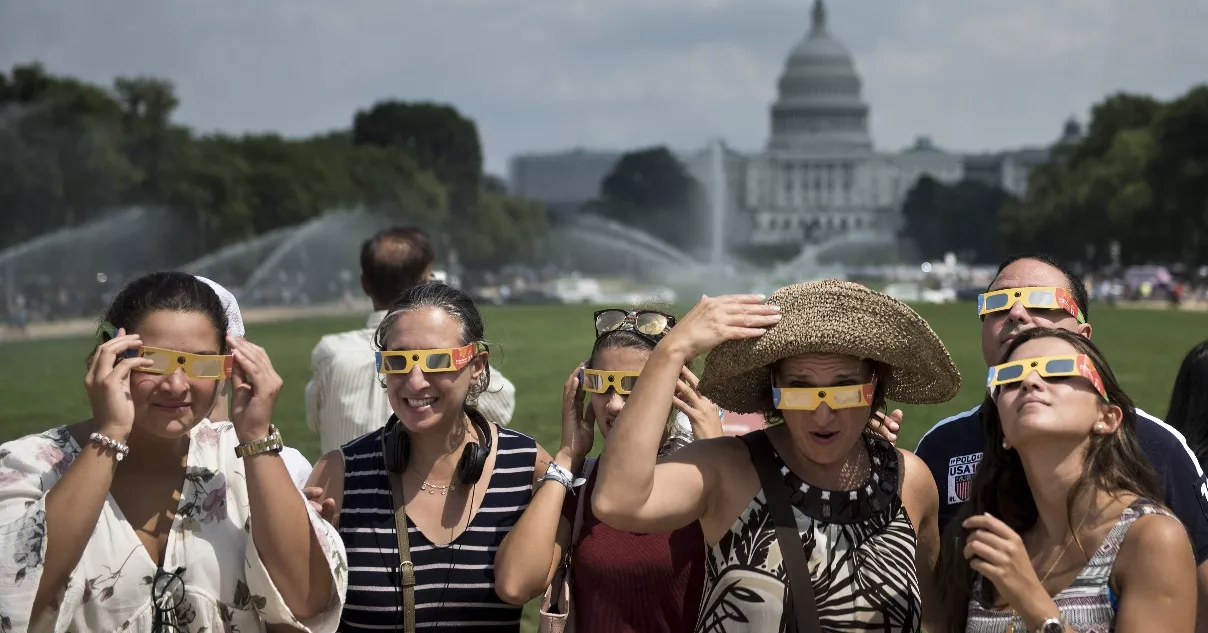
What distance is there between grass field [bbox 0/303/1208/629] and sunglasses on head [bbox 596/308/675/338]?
371mm

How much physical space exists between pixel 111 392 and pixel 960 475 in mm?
2777

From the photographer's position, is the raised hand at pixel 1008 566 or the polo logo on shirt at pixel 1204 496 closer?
the raised hand at pixel 1008 566

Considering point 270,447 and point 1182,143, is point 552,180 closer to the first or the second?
point 1182,143

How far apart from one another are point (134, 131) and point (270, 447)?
5973 cm

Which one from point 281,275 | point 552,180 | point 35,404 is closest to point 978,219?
point 552,180

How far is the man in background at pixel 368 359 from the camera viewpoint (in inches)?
276

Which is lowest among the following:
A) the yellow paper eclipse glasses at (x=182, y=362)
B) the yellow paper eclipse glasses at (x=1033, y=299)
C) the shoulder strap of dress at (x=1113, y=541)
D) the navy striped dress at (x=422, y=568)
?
the navy striped dress at (x=422, y=568)

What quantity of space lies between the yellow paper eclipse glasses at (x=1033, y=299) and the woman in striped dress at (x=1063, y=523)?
1209 mm

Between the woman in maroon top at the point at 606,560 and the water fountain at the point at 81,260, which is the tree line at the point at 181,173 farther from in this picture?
the woman in maroon top at the point at 606,560

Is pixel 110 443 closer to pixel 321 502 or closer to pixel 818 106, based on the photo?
pixel 321 502

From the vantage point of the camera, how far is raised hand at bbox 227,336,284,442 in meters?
4.44

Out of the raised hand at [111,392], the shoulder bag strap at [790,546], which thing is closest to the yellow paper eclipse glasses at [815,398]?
the shoulder bag strap at [790,546]

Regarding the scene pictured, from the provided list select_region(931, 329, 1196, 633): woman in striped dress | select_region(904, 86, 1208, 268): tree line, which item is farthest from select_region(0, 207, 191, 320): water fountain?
select_region(904, 86, 1208, 268): tree line

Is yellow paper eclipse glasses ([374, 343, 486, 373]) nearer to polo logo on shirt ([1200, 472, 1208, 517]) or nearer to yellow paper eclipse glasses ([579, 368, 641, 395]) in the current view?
yellow paper eclipse glasses ([579, 368, 641, 395])
